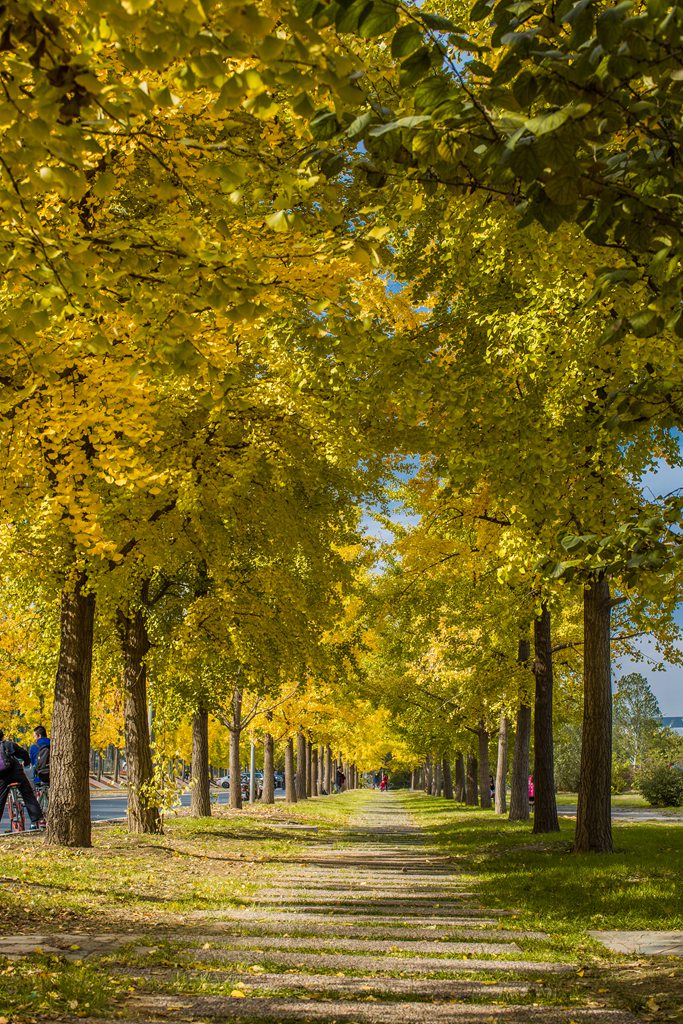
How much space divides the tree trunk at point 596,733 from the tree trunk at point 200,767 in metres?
10.4

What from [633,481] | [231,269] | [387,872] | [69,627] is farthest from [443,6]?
[387,872]

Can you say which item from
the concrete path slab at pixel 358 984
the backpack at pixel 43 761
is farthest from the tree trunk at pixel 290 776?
the concrete path slab at pixel 358 984

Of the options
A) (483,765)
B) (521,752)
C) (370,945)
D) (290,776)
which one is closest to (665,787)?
(483,765)

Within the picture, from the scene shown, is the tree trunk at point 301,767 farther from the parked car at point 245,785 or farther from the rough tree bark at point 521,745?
the rough tree bark at point 521,745

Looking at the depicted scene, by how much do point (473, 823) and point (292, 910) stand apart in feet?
53.1

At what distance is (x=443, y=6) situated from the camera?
11.0 metres

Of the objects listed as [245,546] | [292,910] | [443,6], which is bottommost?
[292,910]

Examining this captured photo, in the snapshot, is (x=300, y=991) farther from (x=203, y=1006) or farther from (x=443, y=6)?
(x=443, y=6)

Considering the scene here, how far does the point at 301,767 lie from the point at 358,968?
36770mm

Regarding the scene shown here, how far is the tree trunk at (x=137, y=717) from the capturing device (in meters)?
16.5

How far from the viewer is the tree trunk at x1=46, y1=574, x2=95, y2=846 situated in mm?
13281

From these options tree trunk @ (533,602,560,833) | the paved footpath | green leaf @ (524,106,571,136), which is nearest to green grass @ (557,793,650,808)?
tree trunk @ (533,602,560,833)

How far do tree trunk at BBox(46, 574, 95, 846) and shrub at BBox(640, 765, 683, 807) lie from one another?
30181mm

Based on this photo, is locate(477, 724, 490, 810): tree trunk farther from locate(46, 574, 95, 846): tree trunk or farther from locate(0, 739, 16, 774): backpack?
locate(46, 574, 95, 846): tree trunk
